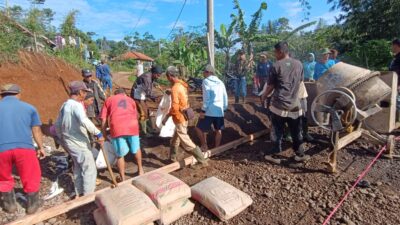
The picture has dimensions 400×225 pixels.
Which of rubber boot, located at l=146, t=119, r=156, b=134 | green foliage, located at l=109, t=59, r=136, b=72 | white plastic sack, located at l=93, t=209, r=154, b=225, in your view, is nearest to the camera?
white plastic sack, located at l=93, t=209, r=154, b=225

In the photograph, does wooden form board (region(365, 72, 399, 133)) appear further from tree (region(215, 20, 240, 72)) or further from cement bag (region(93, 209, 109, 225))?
tree (region(215, 20, 240, 72))

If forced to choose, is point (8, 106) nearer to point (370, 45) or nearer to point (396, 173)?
point (396, 173)

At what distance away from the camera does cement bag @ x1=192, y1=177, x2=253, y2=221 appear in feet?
11.3

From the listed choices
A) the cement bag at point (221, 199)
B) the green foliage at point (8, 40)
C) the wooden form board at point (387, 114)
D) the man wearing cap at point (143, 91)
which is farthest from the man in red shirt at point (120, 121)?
the green foliage at point (8, 40)

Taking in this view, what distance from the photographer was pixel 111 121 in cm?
451

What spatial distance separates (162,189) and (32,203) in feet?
6.47

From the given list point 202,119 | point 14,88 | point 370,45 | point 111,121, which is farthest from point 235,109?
point 370,45

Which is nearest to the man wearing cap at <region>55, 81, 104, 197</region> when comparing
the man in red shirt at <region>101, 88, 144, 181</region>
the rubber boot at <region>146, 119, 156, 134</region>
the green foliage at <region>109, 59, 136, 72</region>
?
the man in red shirt at <region>101, 88, 144, 181</region>

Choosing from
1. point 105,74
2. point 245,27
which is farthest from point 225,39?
point 105,74

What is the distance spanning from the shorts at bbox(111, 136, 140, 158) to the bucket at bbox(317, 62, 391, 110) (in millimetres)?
3396

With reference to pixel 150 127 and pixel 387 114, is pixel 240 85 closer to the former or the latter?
pixel 150 127

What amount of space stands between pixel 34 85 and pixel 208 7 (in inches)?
250

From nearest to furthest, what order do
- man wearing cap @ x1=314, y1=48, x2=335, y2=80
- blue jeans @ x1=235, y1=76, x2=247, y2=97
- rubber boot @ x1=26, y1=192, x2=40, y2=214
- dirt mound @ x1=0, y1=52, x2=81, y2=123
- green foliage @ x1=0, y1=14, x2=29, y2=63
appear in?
rubber boot @ x1=26, y1=192, x2=40, y2=214
man wearing cap @ x1=314, y1=48, x2=335, y2=80
dirt mound @ x1=0, y1=52, x2=81, y2=123
green foliage @ x1=0, y1=14, x2=29, y2=63
blue jeans @ x1=235, y1=76, x2=247, y2=97

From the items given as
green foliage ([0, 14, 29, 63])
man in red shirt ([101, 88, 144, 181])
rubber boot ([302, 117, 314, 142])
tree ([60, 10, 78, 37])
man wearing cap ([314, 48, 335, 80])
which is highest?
tree ([60, 10, 78, 37])
